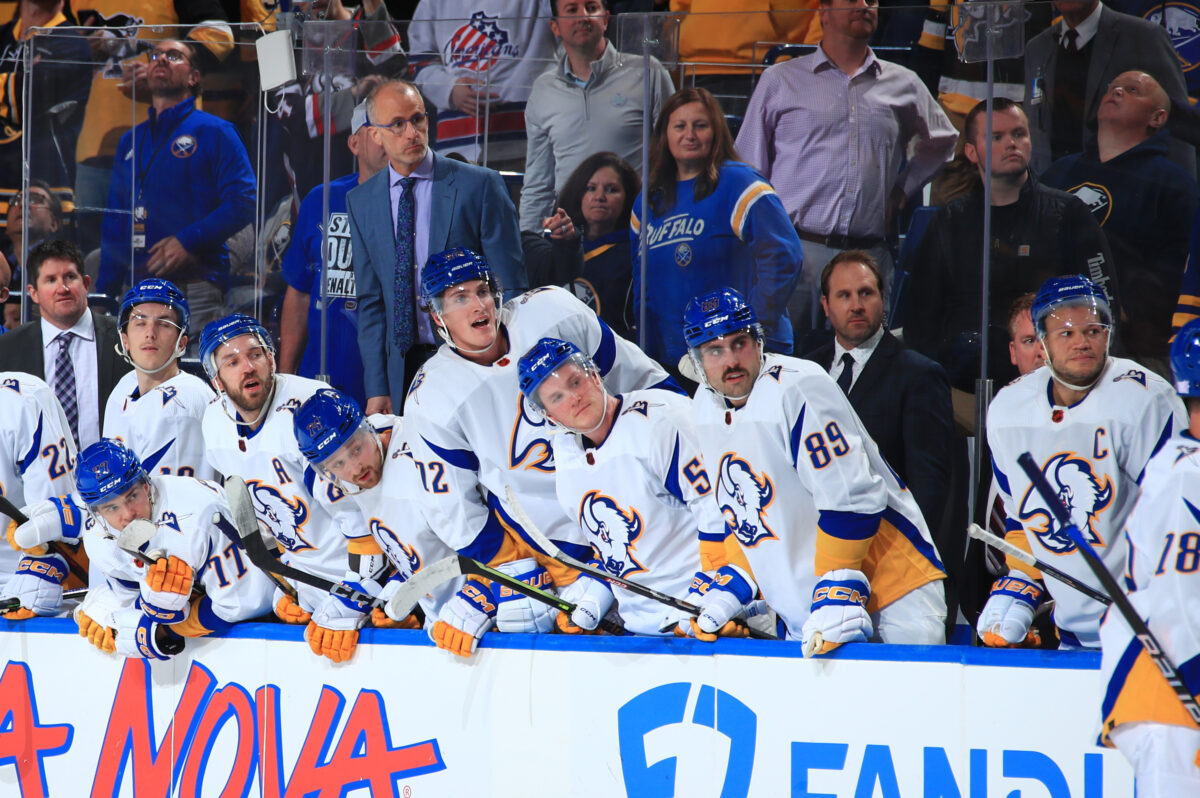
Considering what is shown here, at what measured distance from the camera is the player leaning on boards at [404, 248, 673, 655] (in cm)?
417

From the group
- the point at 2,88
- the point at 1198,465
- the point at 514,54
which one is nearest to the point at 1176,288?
the point at 1198,465

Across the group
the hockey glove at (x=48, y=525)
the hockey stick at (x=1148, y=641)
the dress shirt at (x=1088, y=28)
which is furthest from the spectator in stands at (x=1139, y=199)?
the hockey glove at (x=48, y=525)

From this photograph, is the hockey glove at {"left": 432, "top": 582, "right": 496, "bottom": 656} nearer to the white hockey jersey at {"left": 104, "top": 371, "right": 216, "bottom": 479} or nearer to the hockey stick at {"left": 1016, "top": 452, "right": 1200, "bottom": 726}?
the white hockey jersey at {"left": 104, "top": 371, "right": 216, "bottom": 479}

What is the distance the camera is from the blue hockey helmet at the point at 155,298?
501cm

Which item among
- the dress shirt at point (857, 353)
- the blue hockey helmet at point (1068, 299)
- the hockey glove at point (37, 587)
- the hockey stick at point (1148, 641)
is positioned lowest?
the hockey glove at point (37, 587)

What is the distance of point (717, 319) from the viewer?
3.74 meters

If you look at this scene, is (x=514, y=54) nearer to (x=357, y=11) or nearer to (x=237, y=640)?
(x=357, y=11)

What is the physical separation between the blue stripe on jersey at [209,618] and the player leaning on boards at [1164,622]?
2.80 meters

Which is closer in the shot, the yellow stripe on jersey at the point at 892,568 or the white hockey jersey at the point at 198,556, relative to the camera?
the yellow stripe on jersey at the point at 892,568

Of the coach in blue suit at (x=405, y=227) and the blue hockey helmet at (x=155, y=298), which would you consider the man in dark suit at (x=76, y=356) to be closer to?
the blue hockey helmet at (x=155, y=298)

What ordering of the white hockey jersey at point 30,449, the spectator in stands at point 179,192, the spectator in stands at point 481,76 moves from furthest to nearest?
the spectator in stands at point 179,192 < the white hockey jersey at point 30,449 < the spectator in stands at point 481,76

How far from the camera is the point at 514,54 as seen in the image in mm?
4840

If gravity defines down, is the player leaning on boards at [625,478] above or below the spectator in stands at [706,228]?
below

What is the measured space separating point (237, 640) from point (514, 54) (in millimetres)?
2337
